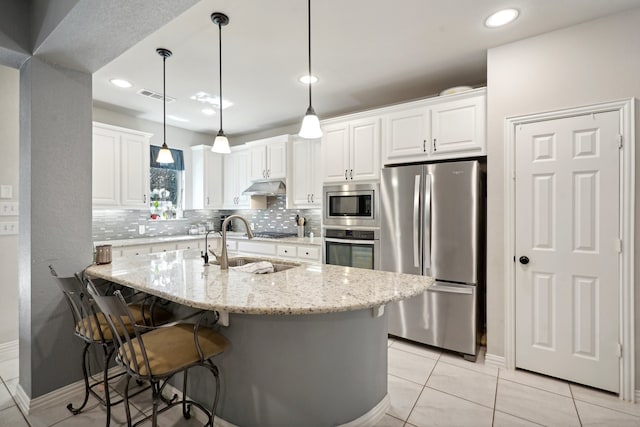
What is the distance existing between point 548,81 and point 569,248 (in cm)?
128

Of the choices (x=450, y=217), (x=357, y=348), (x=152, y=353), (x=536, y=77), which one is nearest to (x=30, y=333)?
(x=152, y=353)

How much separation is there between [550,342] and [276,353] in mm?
2180

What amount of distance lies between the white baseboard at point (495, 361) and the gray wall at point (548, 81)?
3 centimetres

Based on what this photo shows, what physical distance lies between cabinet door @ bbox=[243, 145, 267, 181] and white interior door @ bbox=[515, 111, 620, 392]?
3342 millimetres

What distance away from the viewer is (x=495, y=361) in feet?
8.61

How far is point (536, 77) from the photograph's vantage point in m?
2.43

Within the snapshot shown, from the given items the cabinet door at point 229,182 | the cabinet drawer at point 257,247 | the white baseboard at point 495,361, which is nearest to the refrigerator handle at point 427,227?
the white baseboard at point 495,361

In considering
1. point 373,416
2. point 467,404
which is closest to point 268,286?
point 373,416

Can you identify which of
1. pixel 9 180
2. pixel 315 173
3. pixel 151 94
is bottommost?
pixel 9 180

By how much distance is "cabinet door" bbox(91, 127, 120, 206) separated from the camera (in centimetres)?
385

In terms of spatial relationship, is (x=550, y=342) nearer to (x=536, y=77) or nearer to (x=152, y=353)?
(x=536, y=77)

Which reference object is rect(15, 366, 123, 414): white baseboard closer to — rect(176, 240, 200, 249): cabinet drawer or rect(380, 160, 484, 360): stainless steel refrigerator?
rect(176, 240, 200, 249): cabinet drawer

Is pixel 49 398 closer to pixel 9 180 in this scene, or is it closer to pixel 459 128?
pixel 9 180

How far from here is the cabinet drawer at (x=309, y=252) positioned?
394cm
